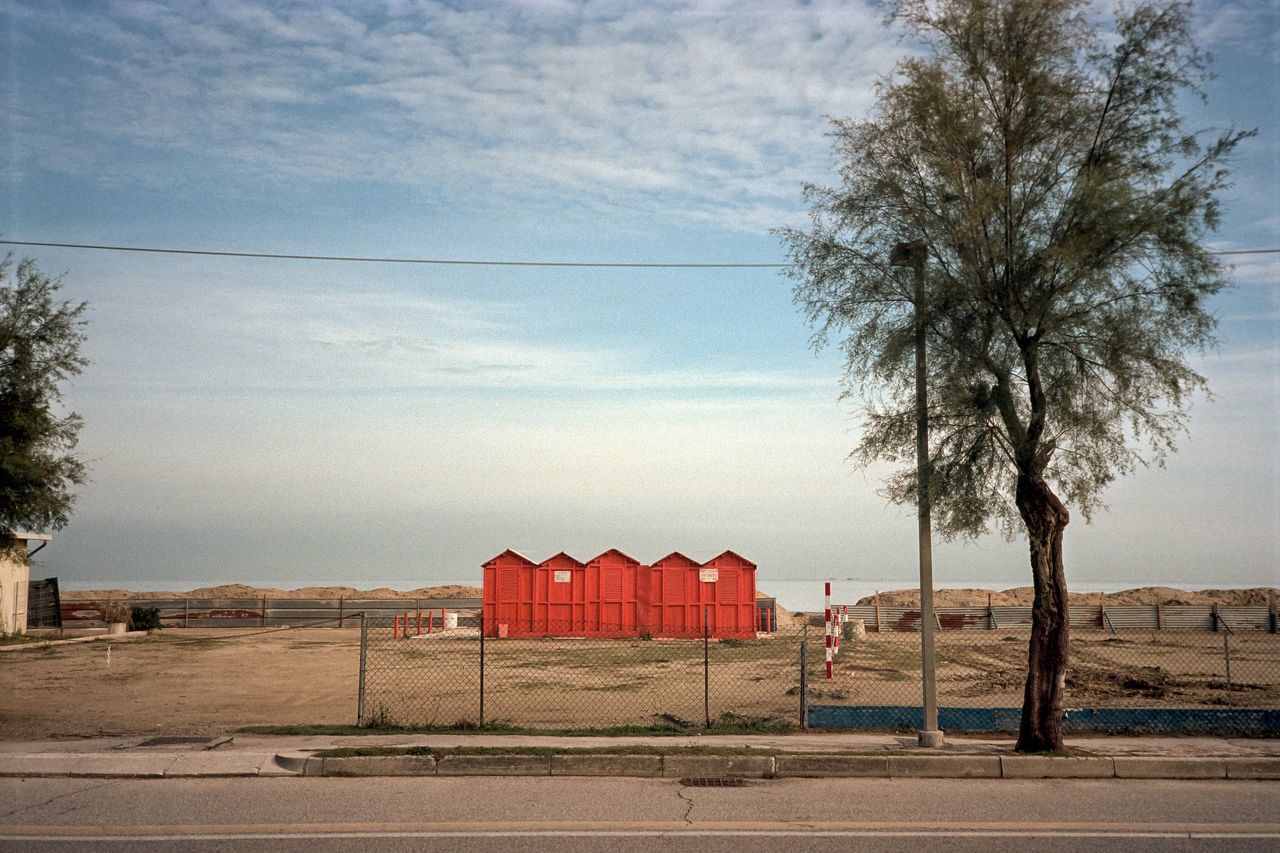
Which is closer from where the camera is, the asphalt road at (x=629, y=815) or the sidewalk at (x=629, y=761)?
the asphalt road at (x=629, y=815)

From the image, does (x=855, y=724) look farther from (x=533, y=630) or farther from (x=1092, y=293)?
(x=533, y=630)

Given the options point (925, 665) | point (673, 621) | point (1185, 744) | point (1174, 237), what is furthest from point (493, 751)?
point (673, 621)

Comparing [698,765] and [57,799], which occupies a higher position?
[57,799]

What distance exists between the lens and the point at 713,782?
10258 mm

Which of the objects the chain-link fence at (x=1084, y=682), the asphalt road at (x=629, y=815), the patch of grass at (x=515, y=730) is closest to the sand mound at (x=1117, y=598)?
the chain-link fence at (x=1084, y=682)

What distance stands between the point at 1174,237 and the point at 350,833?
1043cm

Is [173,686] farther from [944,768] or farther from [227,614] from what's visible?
[227,614]

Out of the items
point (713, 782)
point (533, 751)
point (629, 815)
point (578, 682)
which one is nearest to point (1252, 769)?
point (713, 782)

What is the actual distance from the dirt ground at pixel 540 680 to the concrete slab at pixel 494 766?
3.03 metres

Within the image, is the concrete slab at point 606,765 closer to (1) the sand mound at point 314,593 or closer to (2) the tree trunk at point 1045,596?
(2) the tree trunk at point 1045,596

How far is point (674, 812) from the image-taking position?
341 inches

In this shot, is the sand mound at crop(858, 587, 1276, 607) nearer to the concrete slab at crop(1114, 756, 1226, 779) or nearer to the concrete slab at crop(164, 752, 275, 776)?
the concrete slab at crop(1114, 756, 1226, 779)

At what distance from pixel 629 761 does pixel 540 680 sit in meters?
11.7

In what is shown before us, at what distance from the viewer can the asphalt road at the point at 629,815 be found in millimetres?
7512
